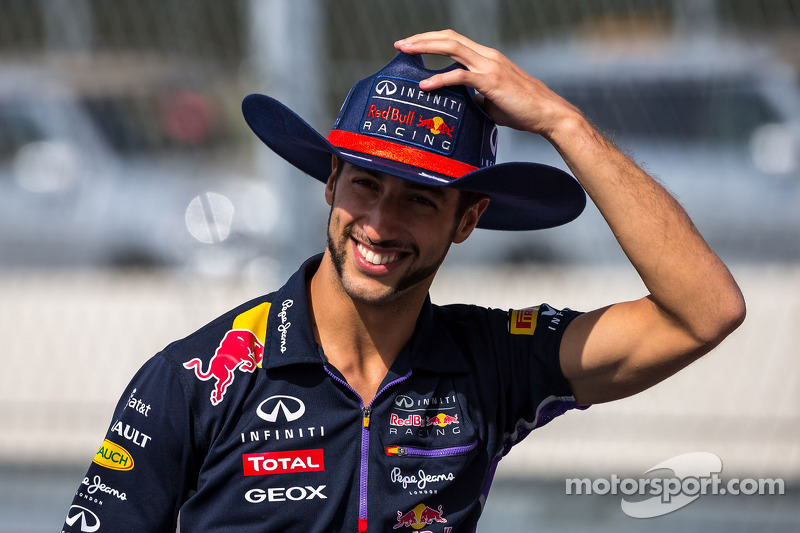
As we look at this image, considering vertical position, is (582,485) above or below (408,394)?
below

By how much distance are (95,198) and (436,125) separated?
18.1ft

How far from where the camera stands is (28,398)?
15.8ft

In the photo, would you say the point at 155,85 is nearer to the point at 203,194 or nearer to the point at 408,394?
the point at 203,194

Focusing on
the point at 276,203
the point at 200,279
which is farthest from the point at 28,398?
the point at 276,203

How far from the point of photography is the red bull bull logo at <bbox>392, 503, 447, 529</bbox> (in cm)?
226

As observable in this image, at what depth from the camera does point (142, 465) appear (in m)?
2.13

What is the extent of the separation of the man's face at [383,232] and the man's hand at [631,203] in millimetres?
247

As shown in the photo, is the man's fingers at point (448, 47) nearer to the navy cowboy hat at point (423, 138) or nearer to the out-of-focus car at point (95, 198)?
the navy cowboy hat at point (423, 138)

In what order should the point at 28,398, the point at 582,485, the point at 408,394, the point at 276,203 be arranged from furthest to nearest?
the point at 28,398 < the point at 582,485 < the point at 276,203 < the point at 408,394

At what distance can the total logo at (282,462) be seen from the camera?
2.20 m

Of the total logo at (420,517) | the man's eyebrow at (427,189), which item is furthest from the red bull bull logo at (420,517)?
the man's eyebrow at (427,189)

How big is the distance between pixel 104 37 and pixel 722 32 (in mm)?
3311

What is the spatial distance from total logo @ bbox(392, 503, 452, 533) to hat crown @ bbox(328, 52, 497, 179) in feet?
2.47

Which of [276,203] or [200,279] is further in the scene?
[200,279]
